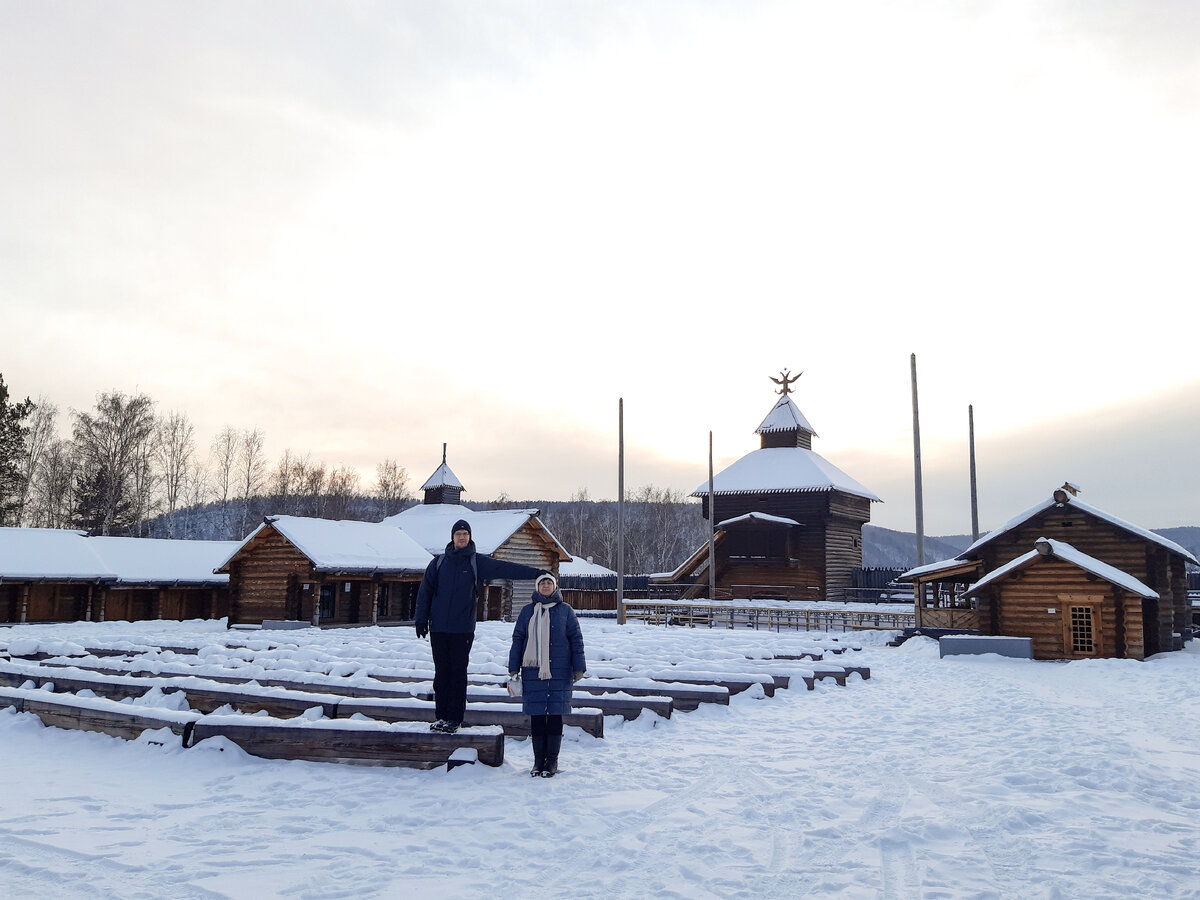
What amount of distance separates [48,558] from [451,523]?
17.3 m

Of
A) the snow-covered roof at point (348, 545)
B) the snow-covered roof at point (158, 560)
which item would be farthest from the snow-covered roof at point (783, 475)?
the snow-covered roof at point (158, 560)

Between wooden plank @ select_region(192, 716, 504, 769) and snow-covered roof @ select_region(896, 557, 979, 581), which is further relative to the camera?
snow-covered roof @ select_region(896, 557, 979, 581)

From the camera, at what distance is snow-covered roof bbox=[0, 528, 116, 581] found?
31156 mm

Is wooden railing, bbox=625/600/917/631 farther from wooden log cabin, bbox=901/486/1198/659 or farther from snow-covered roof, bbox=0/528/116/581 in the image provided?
snow-covered roof, bbox=0/528/116/581

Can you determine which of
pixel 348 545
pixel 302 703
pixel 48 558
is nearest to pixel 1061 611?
pixel 302 703

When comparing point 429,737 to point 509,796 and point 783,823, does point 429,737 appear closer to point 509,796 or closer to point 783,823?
point 509,796

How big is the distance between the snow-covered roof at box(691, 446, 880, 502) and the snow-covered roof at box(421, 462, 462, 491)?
14.0 m

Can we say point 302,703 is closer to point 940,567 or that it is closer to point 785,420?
point 940,567

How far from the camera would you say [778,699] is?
12.8 m

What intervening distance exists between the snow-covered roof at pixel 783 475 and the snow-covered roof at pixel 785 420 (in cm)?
121

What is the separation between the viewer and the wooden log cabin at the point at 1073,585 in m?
22.1

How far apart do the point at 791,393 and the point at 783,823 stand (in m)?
46.7

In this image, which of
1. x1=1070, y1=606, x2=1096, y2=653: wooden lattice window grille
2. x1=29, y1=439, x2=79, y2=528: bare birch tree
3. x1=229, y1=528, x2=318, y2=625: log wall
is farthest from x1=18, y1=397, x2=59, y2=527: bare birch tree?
x1=1070, y1=606, x2=1096, y2=653: wooden lattice window grille

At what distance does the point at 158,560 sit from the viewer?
3681 centimetres
